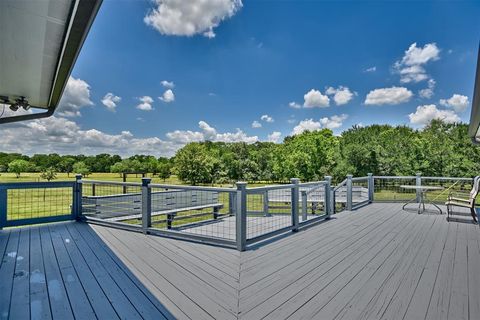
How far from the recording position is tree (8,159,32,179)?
945 cm

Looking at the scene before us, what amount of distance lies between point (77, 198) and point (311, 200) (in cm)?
595

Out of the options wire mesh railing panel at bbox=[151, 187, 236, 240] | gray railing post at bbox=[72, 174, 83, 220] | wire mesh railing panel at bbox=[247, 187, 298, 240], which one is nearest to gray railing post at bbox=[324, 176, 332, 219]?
wire mesh railing panel at bbox=[247, 187, 298, 240]

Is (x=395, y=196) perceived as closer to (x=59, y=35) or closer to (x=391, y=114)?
(x=59, y=35)

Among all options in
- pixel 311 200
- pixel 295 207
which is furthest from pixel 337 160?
pixel 295 207

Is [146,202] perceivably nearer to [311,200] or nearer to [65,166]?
[311,200]

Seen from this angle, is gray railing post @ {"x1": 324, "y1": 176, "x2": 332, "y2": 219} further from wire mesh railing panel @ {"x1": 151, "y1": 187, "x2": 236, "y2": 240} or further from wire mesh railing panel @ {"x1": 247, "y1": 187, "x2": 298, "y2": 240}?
wire mesh railing panel @ {"x1": 151, "y1": 187, "x2": 236, "y2": 240}

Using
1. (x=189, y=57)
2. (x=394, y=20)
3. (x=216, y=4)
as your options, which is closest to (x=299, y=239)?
(x=216, y=4)

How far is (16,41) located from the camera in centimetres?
264

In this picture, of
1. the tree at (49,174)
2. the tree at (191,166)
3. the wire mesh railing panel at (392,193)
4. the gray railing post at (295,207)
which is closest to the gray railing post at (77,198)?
the gray railing post at (295,207)

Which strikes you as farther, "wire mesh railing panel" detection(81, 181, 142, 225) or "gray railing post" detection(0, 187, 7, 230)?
"wire mesh railing panel" detection(81, 181, 142, 225)

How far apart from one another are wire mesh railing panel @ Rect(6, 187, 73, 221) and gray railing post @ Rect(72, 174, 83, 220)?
0.32 feet

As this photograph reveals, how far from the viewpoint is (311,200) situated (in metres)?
7.55

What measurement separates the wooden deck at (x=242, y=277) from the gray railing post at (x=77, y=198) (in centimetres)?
94

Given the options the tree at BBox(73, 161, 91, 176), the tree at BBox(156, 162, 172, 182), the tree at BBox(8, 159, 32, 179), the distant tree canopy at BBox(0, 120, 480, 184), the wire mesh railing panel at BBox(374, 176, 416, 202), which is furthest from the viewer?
the tree at BBox(156, 162, 172, 182)
